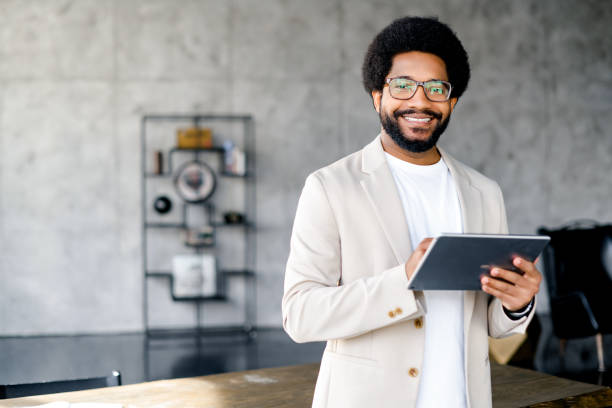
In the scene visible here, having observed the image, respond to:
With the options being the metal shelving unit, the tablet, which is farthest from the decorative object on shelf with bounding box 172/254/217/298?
the tablet

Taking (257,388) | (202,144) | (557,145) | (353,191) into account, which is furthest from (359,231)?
(557,145)

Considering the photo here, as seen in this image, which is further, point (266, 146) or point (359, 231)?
point (266, 146)

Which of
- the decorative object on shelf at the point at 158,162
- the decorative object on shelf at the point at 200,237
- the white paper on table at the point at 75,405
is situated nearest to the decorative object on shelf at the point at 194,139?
the decorative object on shelf at the point at 158,162

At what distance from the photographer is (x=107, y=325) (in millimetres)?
6285

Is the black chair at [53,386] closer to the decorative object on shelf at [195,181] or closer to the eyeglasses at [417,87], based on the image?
the eyeglasses at [417,87]

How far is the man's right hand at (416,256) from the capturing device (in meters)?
1.11

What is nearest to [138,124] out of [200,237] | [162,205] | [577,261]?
[162,205]

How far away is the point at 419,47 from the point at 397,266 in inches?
19.2

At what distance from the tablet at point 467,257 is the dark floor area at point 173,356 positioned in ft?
11.9

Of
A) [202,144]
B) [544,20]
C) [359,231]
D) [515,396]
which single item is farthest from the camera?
[544,20]

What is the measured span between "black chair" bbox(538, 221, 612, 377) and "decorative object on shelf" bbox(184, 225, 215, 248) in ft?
10.3

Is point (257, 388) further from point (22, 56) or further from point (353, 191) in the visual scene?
point (22, 56)

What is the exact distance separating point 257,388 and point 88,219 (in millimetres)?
5094

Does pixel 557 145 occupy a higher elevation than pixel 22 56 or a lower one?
lower
